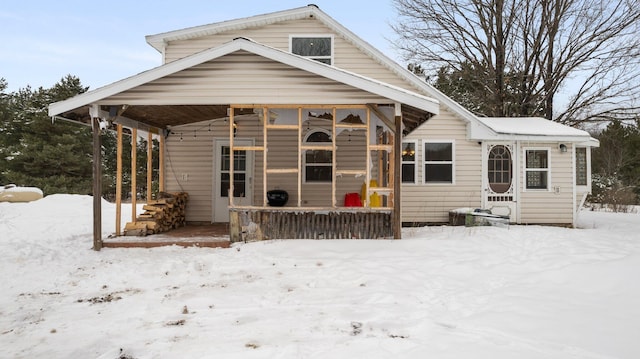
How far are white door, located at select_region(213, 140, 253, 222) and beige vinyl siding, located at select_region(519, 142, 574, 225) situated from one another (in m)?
7.30

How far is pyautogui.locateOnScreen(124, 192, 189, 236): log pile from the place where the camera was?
8656mm

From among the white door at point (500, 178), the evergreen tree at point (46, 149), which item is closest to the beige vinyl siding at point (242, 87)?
the white door at point (500, 178)

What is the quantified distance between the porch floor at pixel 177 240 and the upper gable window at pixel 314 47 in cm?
540

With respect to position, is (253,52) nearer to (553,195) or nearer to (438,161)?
(438,161)

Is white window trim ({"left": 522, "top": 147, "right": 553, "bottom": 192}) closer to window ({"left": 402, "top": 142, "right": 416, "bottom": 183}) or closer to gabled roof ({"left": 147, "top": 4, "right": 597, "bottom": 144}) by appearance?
gabled roof ({"left": 147, "top": 4, "right": 597, "bottom": 144})

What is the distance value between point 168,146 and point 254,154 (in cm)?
229

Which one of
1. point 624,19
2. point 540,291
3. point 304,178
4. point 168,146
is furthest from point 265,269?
point 624,19

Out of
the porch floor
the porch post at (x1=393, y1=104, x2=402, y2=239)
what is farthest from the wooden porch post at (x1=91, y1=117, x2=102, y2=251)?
the porch post at (x1=393, y1=104, x2=402, y2=239)

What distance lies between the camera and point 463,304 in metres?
4.45

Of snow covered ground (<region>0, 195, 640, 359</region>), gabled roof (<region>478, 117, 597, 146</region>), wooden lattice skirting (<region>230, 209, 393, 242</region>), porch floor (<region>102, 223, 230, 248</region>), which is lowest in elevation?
snow covered ground (<region>0, 195, 640, 359</region>)

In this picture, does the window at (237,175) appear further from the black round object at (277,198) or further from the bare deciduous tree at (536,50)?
the bare deciduous tree at (536,50)

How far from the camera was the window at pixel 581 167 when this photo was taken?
37.6ft

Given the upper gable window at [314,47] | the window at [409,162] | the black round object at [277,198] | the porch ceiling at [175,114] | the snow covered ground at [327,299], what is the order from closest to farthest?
the snow covered ground at [327,299], the porch ceiling at [175,114], the black round object at [277,198], the window at [409,162], the upper gable window at [314,47]

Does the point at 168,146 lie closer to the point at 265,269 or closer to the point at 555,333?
the point at 265,269
